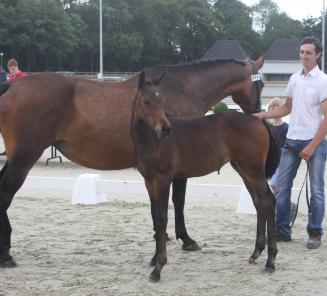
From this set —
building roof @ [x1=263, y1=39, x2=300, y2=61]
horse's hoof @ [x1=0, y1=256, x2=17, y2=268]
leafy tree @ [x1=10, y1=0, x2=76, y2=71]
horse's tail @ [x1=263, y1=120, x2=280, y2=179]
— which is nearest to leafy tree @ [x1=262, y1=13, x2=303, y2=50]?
building roof @ [x1=263, y1=39, x2=300, y2=61]

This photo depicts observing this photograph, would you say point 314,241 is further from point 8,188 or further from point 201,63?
point 8,188

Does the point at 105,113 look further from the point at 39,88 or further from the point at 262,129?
the point at 262,129

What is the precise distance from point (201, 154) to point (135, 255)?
1312 millimetres

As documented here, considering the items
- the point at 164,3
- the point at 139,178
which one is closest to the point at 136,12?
the point at 164,3

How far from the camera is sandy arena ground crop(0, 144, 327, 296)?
445cm

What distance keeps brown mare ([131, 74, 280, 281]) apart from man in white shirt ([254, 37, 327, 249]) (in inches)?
15.6

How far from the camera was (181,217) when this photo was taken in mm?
5691

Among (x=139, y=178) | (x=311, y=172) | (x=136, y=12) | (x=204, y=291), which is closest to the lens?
(x=204, y=291)

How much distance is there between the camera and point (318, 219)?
569 centimetres

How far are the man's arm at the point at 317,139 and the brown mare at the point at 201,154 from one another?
0.34 m

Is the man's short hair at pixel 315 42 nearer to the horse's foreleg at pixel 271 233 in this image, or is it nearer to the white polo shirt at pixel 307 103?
the white polo shirt at pixel 307 103

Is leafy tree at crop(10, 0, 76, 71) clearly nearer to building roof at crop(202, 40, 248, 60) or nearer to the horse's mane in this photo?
building roof at crop(202, 40, 248, 60)

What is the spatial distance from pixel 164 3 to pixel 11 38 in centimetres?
2550

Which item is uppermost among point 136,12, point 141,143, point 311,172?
point 136,12
